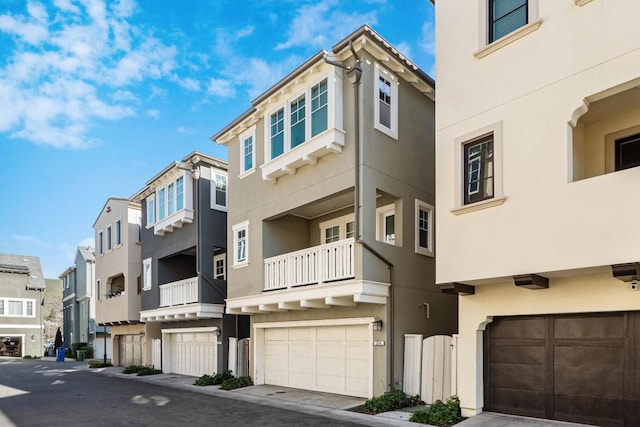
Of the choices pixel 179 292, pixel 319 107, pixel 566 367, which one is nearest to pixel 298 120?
pixel 319 107

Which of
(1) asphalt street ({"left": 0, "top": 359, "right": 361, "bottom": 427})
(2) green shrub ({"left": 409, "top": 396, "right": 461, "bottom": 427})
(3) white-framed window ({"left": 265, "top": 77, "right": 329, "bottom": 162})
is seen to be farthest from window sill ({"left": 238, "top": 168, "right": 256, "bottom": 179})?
(2) green shrub ({"left": 409, "top": 396, "right": 461, "bottom": 427})

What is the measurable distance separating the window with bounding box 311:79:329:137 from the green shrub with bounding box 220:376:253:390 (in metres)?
8.30

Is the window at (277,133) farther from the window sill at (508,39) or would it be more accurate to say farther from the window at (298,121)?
the window sill at (508,39)

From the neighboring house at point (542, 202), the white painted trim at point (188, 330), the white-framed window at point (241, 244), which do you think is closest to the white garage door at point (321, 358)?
the white-framed window at point (241, 244)

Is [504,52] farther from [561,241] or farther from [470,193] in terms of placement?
[561,241]

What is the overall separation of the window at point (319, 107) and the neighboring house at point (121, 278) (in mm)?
15045

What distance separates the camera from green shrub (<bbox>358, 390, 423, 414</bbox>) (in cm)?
1088

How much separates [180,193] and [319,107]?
8942 mm

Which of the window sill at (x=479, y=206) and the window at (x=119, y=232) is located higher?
the window sill at (x=479, y=206)

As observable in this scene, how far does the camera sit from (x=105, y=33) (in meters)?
14.7

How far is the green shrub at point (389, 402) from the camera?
1088cm

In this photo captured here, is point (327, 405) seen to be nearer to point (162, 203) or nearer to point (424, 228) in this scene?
point (424, 228)

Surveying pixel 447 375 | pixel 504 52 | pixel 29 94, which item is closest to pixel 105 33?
pixel 29 94

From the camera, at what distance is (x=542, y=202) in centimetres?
854
